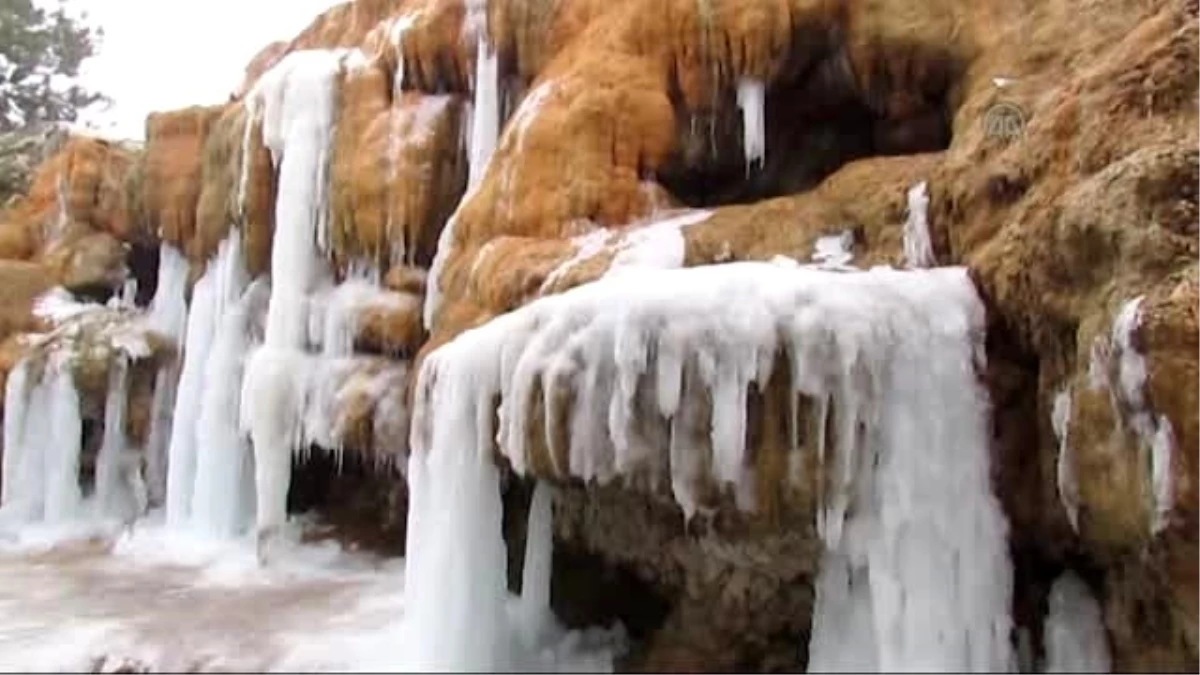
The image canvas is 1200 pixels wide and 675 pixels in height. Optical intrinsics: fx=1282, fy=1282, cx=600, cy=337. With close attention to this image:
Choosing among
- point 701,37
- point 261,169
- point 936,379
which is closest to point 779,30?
point 701,37

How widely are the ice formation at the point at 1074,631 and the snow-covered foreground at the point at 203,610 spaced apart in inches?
99.6

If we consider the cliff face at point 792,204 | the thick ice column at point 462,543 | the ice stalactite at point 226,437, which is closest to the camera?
the cliff face at point 792,204

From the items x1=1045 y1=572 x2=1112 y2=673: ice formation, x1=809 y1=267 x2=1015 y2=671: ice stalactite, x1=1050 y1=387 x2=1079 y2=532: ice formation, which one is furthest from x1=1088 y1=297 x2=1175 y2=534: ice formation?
x1=1045 y1=572 x2=1112 y2=673: ice formation

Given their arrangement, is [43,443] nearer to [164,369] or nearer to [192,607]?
[164,369]

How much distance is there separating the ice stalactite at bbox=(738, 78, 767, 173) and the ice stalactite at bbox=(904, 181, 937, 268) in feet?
6.98

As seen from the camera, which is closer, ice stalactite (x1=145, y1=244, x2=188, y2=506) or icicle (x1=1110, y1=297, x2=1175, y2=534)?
icicle (x1=1110, y1=297, x2=1175, y2=534)

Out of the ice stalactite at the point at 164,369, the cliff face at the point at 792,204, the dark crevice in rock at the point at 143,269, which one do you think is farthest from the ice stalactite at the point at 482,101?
the dark crevice in rock at the point at 143,269

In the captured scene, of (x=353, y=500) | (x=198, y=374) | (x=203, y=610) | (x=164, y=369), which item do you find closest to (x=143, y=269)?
(x=164, y=369)

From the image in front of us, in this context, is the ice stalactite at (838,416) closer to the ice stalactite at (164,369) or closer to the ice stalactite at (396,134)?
the ice stalactite at (396,134)

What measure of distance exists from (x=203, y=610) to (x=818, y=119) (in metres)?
6.56

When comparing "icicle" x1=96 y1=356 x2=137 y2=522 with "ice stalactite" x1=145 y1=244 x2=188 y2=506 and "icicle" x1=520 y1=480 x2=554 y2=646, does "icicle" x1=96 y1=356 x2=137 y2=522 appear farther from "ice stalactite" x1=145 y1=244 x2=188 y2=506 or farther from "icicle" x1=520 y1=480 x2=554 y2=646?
"icicle" x1=520 y1=480 x2=554 y2=646

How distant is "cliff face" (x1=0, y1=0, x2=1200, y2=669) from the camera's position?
6059mm

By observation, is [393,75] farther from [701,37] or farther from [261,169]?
[701,37]

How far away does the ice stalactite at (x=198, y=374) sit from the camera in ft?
46.6
